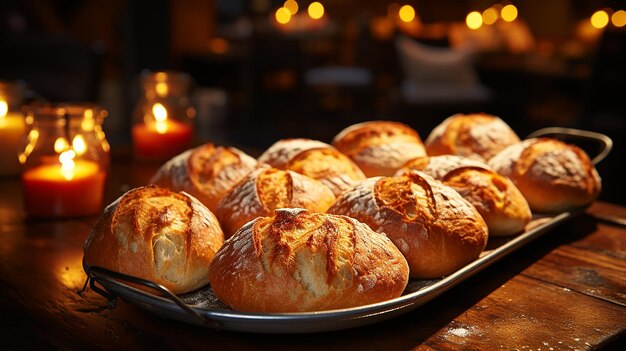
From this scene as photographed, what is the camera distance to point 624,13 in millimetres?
8953

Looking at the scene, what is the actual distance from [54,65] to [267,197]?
8.31 ft

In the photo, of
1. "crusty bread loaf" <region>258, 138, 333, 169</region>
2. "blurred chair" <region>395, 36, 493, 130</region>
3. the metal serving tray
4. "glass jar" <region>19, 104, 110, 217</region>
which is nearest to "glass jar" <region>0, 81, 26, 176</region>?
"glass jar" <region>19, 104, 110, 217</region>

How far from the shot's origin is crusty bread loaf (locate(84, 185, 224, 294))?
993mm

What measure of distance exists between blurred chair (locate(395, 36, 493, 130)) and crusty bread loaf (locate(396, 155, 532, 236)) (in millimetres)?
5398

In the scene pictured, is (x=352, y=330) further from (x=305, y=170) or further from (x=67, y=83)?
(x=67, y=83)

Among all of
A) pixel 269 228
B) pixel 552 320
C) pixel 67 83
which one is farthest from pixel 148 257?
pixel 67 83

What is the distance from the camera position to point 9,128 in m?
1.90

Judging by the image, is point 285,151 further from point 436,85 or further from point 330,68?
point 330,68

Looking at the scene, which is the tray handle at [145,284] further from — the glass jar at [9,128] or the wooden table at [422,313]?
the glass jar at [9,128]

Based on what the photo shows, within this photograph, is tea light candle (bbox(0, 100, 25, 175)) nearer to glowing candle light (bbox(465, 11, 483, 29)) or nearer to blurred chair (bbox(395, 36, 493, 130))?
blurred chair (bbox(395, 36, 493, 130))

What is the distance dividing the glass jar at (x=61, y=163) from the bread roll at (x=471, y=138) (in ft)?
2.81

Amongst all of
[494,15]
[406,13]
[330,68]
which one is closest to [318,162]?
[330,68]

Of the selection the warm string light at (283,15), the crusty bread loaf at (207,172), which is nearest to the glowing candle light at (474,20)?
the warm string light at (283,15)

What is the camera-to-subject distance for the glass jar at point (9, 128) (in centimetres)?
189
